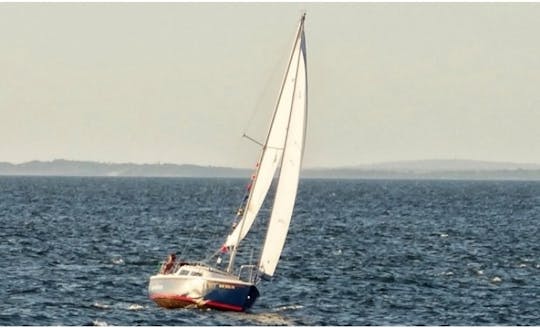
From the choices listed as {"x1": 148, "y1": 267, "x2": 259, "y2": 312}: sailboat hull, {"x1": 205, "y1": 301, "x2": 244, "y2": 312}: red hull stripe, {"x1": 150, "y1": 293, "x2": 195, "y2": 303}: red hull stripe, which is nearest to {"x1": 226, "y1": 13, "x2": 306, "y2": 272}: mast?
{"x1": 148, "y1": 267, "x2": 259, "y2": 312}: sailboat hull

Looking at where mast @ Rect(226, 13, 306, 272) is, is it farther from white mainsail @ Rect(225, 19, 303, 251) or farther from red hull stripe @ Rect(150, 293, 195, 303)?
red hull stripe @ Rect(150, 293, 195, 303)

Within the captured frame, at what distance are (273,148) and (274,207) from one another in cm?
242

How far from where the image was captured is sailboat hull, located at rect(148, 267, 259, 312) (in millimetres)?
51312

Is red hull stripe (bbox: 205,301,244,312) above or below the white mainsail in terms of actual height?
below

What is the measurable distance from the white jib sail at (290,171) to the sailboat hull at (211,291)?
5.26ft

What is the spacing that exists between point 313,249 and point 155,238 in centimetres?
1430

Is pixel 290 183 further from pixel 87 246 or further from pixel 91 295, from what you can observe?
pixel 87 246

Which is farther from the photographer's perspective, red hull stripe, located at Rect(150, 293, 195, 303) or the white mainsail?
red hull stripe, located at Rect(150, 293, 195, 303)

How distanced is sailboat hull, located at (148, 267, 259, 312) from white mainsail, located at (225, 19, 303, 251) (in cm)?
180

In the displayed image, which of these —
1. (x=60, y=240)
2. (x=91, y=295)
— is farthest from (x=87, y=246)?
(x=91, y=295)

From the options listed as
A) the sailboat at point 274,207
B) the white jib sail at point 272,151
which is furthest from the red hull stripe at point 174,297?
the white jib sail at point 272,151

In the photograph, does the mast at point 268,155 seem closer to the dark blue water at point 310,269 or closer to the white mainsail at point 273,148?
the white mainsail at point 273,148

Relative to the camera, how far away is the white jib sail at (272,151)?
5141 centimetres

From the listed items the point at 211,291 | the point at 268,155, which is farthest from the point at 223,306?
the point at 268,155
